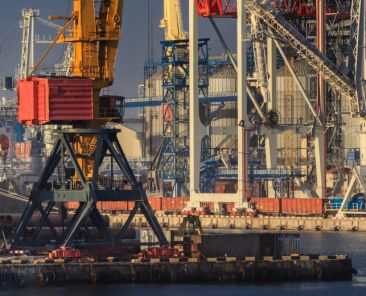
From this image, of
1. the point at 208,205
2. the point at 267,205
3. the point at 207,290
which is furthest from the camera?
the point at 208,205

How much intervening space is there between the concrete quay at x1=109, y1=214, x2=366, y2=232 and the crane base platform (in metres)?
44.0

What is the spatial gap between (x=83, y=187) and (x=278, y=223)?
53.3 meters

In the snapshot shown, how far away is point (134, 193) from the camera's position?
100250mm

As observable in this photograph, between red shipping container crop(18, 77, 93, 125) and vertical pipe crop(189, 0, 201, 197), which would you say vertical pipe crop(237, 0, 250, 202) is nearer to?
vertical pipe crop(189, 0, 201, 197)

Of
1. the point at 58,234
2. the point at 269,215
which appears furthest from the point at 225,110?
the point at 58,234

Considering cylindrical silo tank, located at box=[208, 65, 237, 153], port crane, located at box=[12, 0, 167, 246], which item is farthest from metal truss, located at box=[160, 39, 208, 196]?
port crane, located at box=[12, 0, 167, 246]

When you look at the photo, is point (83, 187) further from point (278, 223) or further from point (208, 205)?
point (208, 205)

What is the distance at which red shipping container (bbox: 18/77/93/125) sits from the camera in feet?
324

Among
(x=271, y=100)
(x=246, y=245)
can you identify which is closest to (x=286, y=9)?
(x=271, y=100)

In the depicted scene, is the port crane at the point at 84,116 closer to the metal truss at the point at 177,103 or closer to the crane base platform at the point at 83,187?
the crane base platform at the point at 83,187

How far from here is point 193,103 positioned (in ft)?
503

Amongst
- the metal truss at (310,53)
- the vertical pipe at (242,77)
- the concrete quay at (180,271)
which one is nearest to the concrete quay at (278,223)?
the vertical pipe at (242,77)

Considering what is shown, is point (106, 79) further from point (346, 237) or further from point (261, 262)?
point (346, 237)

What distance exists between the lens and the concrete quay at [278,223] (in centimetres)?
14688
